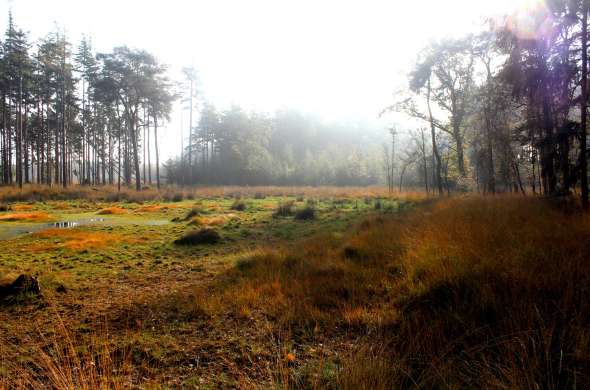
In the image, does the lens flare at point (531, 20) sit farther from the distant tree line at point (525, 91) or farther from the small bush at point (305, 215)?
the small bush at point (305, 215)

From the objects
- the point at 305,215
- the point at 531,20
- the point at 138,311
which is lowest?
the point at 138,311

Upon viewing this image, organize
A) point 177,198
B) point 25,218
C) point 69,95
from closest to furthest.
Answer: point 25,218
point 177,198
point 69,95

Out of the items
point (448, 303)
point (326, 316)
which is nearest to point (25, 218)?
point (326, 316)

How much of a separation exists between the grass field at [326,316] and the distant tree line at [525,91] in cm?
499

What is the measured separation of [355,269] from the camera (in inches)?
205

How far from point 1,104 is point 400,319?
45363 millimetres

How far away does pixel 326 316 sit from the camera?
3.72m

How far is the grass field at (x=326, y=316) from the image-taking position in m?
2.33

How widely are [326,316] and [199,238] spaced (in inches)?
245

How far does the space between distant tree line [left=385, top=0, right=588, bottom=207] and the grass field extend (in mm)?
4988

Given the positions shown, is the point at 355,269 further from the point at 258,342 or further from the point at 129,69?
the point at 129,69

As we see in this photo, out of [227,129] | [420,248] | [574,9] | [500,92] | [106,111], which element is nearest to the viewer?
[420,248]

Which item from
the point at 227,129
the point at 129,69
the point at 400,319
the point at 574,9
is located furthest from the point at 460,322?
the point at 227,129

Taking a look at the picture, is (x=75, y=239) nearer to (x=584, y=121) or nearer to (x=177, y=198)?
(x=584, y=121)
